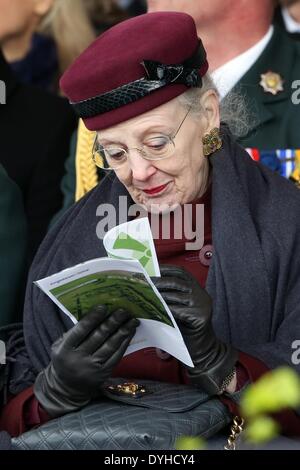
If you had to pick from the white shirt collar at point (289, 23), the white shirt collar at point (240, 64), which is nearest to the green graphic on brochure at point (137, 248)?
the white shirt collar at point (240, 64)

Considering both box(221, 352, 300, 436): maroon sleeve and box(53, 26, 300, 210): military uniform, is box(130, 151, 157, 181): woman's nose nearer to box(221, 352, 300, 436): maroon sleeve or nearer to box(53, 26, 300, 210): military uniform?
box(221, 352, 300, 436): maroon sleeve

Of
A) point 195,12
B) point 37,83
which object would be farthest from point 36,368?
point 37,83

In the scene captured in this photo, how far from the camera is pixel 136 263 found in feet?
9.14

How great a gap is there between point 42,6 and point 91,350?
2.92 metres

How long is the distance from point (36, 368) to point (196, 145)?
80 centimetres

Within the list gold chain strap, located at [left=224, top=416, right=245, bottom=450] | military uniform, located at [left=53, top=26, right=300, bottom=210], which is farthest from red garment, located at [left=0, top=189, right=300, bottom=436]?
military uniform, located at [left=53, top=26, right=300, bottom=210]

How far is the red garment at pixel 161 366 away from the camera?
320 cm

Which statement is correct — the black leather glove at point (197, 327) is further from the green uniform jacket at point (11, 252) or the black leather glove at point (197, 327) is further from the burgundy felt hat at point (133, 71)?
the green uniform jacket at point (11, 252)

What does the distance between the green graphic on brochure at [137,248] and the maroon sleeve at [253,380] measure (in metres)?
0.36

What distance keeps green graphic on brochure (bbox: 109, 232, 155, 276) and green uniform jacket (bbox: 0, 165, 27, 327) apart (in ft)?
2.44

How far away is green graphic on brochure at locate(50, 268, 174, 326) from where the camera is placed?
2865mm

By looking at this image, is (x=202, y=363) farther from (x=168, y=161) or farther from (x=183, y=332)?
(x=168, y=161)

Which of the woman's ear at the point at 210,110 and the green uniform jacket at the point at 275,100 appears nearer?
the woman's ear at the point at 210,110

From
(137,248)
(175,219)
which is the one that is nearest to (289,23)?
(175,219)
